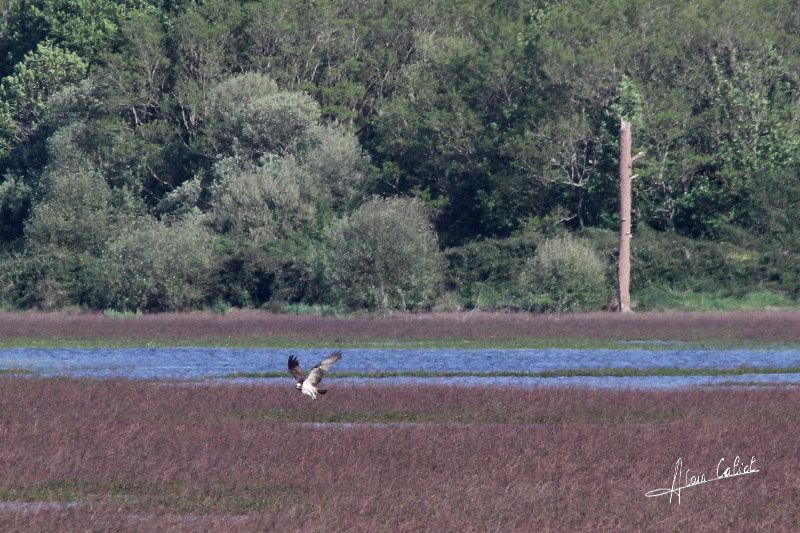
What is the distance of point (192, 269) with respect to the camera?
5716 centimetres

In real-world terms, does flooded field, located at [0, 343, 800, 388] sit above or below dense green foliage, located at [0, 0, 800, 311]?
below

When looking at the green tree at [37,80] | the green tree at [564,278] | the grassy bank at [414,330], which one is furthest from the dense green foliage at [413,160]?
the grassy bank at [414,330]

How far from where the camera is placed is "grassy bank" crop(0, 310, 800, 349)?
43.1 meters

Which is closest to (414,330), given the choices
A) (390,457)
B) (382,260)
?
(382,260)

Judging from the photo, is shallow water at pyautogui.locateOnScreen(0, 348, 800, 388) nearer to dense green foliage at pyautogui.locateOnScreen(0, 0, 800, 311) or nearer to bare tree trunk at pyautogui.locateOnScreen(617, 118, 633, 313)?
bare tree trunk at pyautogui.locateOnScreen(617, 118, 633, 313)

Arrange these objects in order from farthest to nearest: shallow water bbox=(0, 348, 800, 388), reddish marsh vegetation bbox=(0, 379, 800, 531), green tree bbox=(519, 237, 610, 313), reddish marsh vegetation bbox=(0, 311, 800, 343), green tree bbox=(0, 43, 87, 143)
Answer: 1. green tree bbox=(0, 43, 87, 143)
2. green tree bbox=(519, 237, 610, 313)
3. reddish marsh vegetation bbox=(0, 311, 800, 343)
4. shallow water bbox=(0, 348, 800, 388)
5. reddish marsh vegetation bbox=(0, 379, 800, 531)

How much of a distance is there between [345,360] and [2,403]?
13072 millimetres

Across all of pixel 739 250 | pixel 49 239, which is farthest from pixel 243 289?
pixel 739 250

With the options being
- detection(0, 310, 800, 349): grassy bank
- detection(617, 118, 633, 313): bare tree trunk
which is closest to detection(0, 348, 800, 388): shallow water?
detection(0, 310, 800, 349): grassy bank

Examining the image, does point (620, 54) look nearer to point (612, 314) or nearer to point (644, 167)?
point (644, 167)
